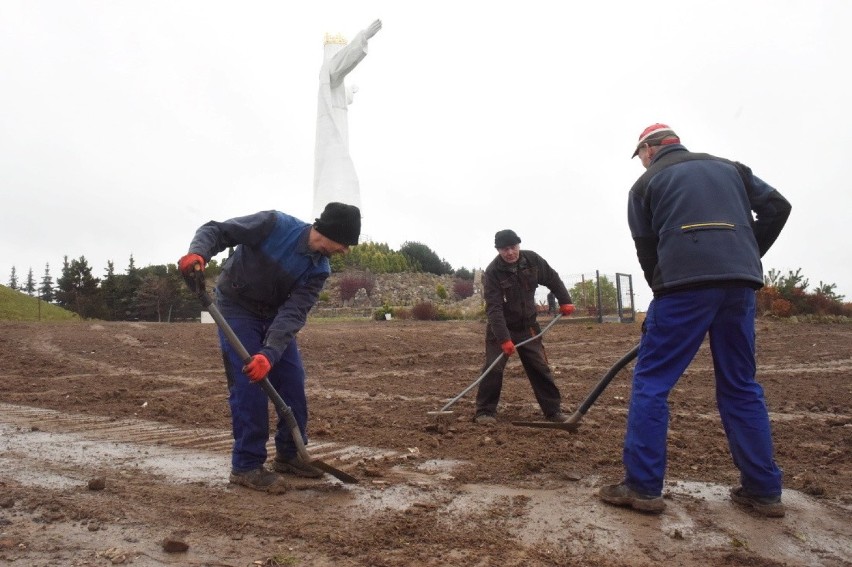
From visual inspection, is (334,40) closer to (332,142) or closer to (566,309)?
(332,142)

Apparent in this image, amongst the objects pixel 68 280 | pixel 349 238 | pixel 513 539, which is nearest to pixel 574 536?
pixel 513 539

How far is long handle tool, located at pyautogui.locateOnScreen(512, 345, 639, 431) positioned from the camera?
14.5 feet

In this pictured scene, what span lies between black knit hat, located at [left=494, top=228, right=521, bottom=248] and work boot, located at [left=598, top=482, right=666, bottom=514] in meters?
3.04

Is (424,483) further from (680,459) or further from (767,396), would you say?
(767,396)

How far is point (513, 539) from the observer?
3070 millimetres

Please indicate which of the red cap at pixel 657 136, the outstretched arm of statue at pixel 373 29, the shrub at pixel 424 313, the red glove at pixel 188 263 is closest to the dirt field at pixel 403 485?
the red glove at pixel 188 263

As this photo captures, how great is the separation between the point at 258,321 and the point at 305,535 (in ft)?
5.21

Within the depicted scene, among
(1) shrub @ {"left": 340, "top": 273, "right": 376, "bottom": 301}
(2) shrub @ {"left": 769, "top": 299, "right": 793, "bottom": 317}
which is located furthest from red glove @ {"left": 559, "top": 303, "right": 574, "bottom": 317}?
(1) shrub @ {"left": 340, "top": 273, "right": 376, "bottom": 301}

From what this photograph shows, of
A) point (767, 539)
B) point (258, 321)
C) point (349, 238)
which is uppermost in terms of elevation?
point (349, 238)

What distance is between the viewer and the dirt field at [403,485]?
2.92 metres

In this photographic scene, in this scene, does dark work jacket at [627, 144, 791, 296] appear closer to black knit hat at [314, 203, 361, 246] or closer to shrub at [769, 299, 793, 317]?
black knit hat at [314, 203, 361, 246]

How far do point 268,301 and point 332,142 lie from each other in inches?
1042

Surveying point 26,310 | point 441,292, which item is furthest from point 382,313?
point 26,310

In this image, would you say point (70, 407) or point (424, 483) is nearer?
point (424, 483)
